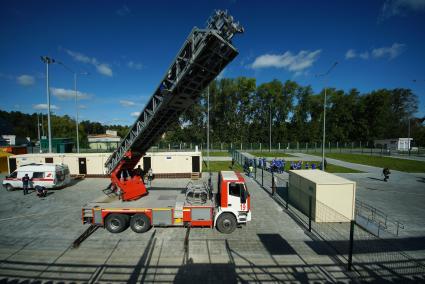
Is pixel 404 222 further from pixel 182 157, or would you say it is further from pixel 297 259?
pixel 182 157

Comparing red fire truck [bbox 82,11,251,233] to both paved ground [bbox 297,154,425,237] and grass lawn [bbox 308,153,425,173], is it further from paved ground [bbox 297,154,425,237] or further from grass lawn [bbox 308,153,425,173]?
grass lawn [bbox 308,153,425,173]

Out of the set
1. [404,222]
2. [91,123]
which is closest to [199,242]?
[404,222]

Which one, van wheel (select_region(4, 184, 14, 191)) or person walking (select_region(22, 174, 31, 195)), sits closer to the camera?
person walking (select_region(22, 174, 31, 195))

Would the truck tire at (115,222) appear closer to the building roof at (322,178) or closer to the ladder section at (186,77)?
the ladder section at (186,77)

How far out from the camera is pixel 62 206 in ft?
43.9

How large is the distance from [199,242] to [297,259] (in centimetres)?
390

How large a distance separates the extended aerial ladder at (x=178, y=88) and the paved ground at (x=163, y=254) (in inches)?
110

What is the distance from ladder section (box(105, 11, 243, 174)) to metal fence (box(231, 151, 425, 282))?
7.62m

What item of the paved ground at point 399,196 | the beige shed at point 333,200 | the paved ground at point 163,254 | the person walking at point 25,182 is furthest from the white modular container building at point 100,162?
the paved ground at point 399,196

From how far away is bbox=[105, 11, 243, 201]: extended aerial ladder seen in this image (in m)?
7.58

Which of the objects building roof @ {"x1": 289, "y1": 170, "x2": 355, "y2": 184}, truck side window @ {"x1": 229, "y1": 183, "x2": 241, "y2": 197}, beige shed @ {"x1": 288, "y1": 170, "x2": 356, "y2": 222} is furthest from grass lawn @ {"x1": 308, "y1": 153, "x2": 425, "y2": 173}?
truck side window @ {"x1": 229, "y1": 183, "x2": 241, "y2": 197}

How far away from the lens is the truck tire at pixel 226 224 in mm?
9617

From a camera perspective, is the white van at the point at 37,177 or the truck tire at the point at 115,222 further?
the white van at the point at 37,177

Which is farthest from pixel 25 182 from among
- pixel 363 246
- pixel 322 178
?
pixel 363 246
